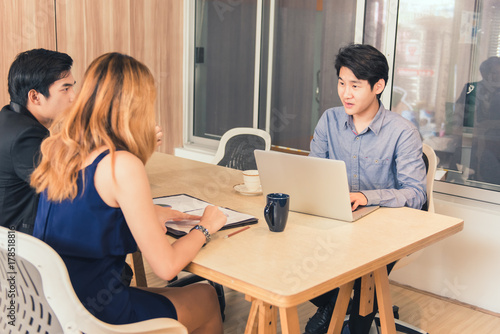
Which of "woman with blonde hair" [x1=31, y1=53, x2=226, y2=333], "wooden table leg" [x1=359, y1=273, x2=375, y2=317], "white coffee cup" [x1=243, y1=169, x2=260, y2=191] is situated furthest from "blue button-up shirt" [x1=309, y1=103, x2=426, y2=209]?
"woman with blonde hair" [x1=31, y1=53, x2=226, y2=333]

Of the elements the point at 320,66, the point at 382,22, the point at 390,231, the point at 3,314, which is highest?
the point at 382,22

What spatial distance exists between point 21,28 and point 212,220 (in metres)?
2.76

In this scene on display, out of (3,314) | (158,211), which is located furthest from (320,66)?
(3,314)

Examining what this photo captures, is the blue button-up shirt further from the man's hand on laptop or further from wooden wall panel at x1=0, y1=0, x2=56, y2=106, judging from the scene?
wooden wall panel at x1=0, y1=0, x2=56, y2=106

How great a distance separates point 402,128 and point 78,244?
1.39m

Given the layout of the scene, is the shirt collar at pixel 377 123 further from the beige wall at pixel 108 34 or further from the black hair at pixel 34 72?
the beige wall at pixel 108 34

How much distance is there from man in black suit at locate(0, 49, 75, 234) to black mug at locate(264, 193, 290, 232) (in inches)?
30.8

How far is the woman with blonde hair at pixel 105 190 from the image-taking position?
1.35 metres

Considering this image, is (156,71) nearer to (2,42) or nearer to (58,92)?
(2,42)

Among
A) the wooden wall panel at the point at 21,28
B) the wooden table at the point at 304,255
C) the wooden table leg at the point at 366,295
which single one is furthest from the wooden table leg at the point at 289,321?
the wooden wall panel at the point at 21,28

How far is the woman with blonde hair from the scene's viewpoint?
1.35 meters

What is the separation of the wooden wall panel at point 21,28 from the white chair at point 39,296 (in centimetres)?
274

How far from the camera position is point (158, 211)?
5.60 feet

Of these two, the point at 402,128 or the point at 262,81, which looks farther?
the point at 262,81
